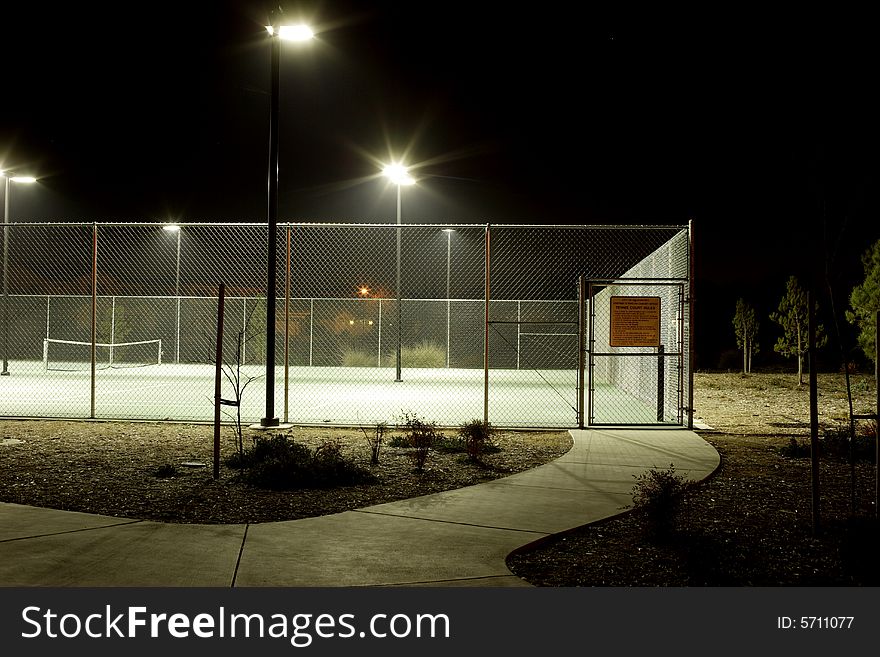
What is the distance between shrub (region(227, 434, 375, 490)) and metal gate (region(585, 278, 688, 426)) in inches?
168

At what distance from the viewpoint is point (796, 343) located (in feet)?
75.4

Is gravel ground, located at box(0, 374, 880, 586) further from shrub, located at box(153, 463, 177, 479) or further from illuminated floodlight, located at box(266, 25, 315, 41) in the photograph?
illuminated floodlight, located at box(266, 25, 315, 41)

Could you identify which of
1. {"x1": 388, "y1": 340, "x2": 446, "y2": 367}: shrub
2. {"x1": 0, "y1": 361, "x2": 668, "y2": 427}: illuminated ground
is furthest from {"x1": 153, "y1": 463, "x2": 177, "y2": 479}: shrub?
{"x1": 388, "y1": 340, "x2": 446, "y2": 367}: shrub

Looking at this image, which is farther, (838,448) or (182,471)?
(838,448)

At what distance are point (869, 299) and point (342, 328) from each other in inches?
773

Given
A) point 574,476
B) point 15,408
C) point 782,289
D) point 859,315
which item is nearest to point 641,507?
point 574,476

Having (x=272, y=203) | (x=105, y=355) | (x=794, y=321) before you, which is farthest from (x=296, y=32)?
(x=105, y=355)

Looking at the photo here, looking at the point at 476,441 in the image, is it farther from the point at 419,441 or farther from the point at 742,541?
the point at 742,541

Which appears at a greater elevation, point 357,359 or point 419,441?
point 357,359

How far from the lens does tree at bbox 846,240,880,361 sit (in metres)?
16.2

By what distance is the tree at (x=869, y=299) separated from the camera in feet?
53.0

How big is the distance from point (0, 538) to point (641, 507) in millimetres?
5014

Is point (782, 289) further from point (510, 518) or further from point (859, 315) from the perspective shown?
point (510, 518)

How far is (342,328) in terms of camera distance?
30031 mm
